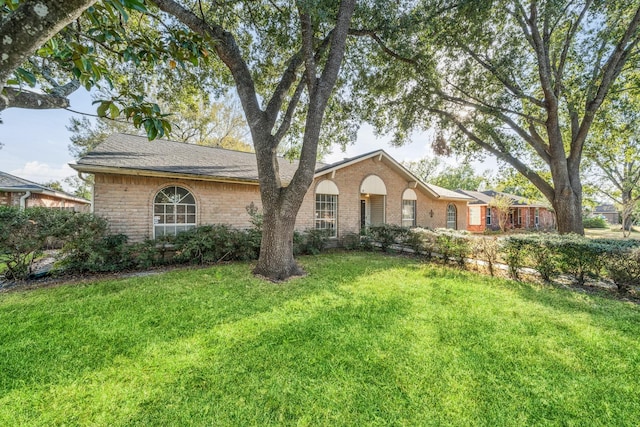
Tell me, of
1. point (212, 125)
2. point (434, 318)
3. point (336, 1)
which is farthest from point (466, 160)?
point (212, 125)

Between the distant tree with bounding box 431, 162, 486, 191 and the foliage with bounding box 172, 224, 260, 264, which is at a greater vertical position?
the distant tree with bounding box 431, 162, 486, 191

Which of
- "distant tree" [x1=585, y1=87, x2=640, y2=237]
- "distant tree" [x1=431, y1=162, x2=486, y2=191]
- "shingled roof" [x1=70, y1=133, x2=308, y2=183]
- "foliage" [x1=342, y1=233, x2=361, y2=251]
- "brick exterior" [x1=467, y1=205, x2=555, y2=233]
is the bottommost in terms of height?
"foliage" [x1=342, y1=233, x2=361, y2=251]

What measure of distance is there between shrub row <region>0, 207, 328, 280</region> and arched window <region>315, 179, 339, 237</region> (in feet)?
12.5

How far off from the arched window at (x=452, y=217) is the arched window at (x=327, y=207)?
9352mm

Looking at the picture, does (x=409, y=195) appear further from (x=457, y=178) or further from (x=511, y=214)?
(x=457, y=178)

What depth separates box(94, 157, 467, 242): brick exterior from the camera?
7.83 m

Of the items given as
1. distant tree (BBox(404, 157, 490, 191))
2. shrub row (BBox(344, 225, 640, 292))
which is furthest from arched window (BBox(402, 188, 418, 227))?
distant tree (BBox(404, 157, 490, 191))

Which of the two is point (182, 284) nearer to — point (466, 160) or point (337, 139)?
point (337, 139)

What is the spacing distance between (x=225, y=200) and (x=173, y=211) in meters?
1.81

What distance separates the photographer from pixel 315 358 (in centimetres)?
314

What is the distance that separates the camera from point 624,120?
11.5 meters

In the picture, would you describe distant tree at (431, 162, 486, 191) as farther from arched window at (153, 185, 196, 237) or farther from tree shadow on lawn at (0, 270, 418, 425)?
tree shadow on lawn at (0, 270, 418, 425)

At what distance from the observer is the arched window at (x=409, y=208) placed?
14859mm

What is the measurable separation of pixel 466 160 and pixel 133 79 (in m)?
13.8
